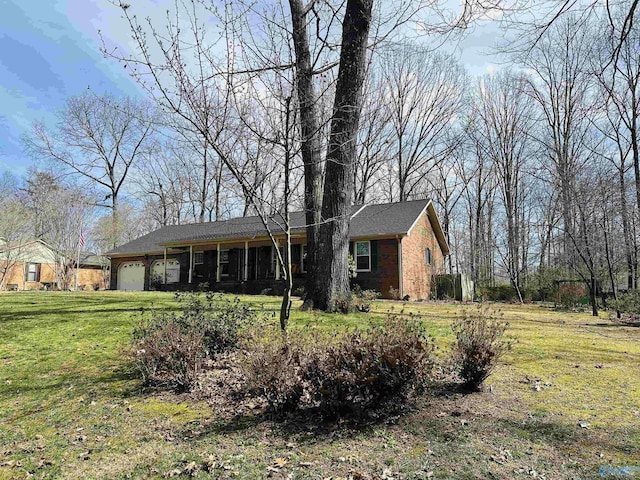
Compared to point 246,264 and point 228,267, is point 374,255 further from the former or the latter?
point 228,267

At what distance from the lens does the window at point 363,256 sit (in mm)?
19031

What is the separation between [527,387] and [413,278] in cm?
1513

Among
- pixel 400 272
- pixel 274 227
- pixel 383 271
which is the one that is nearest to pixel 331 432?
pixel 400 272

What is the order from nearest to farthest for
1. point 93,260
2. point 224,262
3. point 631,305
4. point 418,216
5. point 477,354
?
point 477,354
point 631,305
point 418,216
point 224,262
point 93,260

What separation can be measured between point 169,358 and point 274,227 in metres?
14.8

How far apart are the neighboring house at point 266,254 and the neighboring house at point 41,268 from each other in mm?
4519

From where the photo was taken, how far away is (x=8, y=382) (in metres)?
5.16

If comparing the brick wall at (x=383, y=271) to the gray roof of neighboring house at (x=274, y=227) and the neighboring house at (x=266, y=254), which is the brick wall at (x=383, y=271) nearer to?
the neighboring house at (x=266, y=254)

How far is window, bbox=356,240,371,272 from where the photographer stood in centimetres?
1903

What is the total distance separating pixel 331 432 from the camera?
11.7ft

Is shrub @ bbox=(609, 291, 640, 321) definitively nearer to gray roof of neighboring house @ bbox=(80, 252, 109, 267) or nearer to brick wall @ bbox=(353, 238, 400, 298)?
brick wall @ bbox=(353, 238, 400, 298)

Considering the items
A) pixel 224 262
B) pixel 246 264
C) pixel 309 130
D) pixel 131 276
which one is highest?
pixel 309 130

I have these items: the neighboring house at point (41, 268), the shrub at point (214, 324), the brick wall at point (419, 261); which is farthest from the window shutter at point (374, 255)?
the neighboring house at point (41, 268)

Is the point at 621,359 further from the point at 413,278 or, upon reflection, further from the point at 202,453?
the point at 413,278
